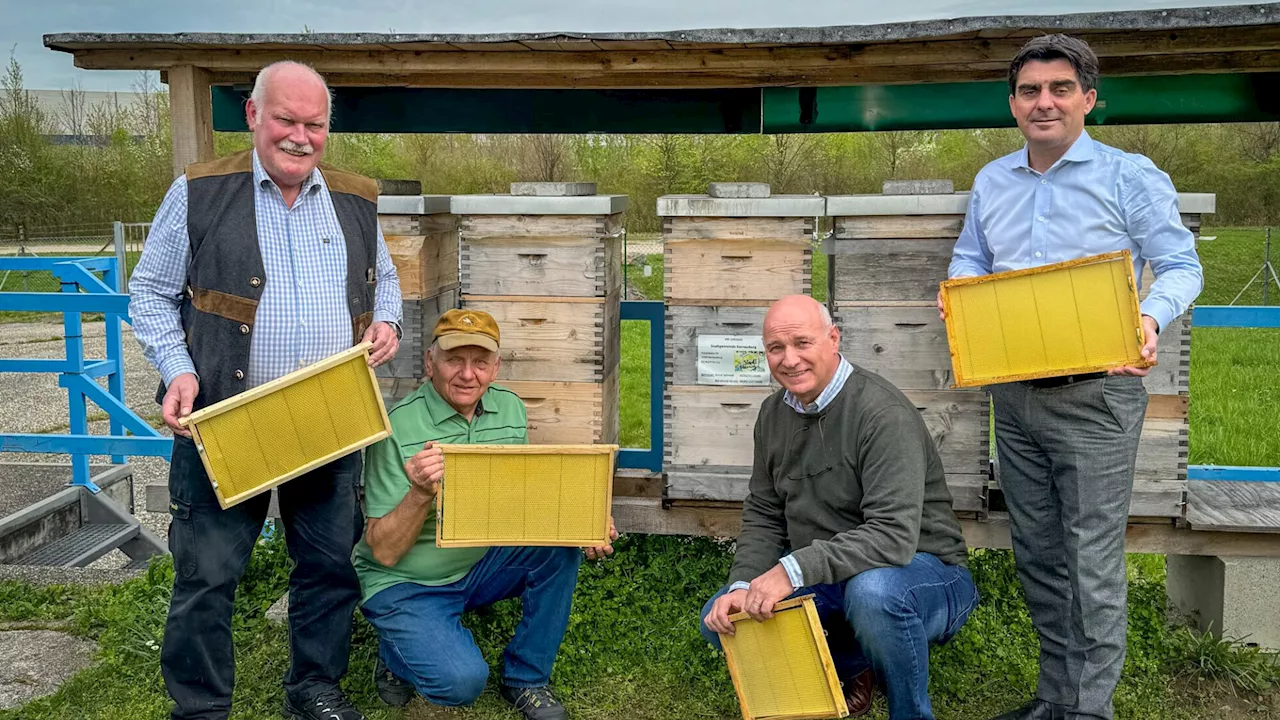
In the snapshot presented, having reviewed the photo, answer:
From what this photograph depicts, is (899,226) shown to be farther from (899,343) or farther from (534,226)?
(534,226)

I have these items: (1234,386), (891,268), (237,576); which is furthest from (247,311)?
(1234,386)

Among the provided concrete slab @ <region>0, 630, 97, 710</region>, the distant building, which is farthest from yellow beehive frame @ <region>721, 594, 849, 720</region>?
the distant building

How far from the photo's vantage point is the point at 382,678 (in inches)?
157

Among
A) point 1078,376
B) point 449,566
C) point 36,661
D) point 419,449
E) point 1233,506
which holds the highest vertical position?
point 1078,376

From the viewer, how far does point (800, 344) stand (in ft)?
11.0

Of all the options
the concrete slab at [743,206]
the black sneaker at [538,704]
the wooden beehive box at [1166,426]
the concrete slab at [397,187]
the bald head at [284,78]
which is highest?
the bald head at [284,78]

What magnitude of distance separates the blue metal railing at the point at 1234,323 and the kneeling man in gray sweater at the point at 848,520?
149 centimetres

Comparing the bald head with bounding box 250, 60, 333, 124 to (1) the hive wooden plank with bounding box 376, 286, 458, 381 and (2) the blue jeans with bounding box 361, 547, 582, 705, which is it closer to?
(1) the hive wooden plank with bounding box 376, 286, 458, 381

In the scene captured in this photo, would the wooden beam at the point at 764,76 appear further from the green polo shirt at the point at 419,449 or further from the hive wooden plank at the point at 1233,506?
the hive wooden plank at the point at 1233,506

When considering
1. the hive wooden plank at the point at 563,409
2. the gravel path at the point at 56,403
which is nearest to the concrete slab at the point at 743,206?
the hive wooden plank at the point at 563,409

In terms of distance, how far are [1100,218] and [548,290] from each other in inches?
75.1

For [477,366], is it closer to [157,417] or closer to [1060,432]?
[1060,432]

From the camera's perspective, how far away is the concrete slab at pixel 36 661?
13.6ft

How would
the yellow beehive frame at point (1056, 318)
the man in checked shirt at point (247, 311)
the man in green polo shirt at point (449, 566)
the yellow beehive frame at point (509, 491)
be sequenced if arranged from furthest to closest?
the man in green polo shirt at point (449, 566) → the yellow beehive frame at point (509, 491) → the man in checked shirt at point (247, 311) → the yellow beehive frame at point (1056, 318)
